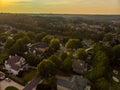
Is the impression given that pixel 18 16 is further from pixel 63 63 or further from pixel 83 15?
pixel 63 63

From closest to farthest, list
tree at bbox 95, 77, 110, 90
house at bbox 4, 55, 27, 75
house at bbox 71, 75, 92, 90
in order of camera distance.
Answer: house at bbox 71, 75, 92, 90 → tree at bbox 95, 77, 110, 90 → house at bbox 4, 55, 27, 75

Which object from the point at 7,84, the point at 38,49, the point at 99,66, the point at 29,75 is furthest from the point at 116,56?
the point at 7,84

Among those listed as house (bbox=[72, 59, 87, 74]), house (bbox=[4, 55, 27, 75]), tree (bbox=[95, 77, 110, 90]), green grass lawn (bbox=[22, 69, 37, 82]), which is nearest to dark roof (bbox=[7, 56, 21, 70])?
house (bbox=[4, 55, 27, 75])

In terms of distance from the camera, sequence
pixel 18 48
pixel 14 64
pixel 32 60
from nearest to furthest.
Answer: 1. pixel 14 64
2. pixel 32 60
3. pixel 18 48

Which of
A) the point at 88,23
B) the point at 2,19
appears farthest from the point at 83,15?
the point at 2,19

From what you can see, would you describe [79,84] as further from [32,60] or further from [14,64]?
[14,64]

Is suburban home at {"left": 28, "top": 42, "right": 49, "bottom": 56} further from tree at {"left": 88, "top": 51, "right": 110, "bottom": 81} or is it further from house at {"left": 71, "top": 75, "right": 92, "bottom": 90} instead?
house at {"left": 71, "top": 75, "right": 92, "bottom": 90}
